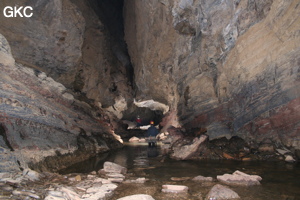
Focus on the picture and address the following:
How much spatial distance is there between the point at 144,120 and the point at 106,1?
1621 cm

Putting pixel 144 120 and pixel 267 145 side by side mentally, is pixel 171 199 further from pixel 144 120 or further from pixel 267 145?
pixel 144 120

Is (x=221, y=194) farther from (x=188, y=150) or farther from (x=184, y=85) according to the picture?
(x=184, y=85)

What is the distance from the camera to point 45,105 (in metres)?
7.60

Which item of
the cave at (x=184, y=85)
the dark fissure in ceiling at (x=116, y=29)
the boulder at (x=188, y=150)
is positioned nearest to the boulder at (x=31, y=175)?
the cave at (x=184, y=85)

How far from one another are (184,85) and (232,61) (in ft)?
13.0

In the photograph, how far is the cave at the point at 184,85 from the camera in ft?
18.4

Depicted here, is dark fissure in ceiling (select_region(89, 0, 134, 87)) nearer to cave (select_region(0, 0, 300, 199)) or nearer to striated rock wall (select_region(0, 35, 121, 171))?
cave (select_region(0, 0, 300, 199))

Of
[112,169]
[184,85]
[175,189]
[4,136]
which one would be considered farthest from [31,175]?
[184,85]

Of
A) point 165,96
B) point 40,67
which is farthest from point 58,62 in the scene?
point 165,96

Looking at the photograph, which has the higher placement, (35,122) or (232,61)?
(232,61)

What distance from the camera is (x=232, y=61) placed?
7.87 metres

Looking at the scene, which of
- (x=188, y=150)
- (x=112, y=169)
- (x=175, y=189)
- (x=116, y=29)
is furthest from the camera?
(x=116, y=29)

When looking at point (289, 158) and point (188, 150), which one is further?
point (188, 150)

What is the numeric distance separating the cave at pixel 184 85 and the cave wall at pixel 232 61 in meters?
0.04
